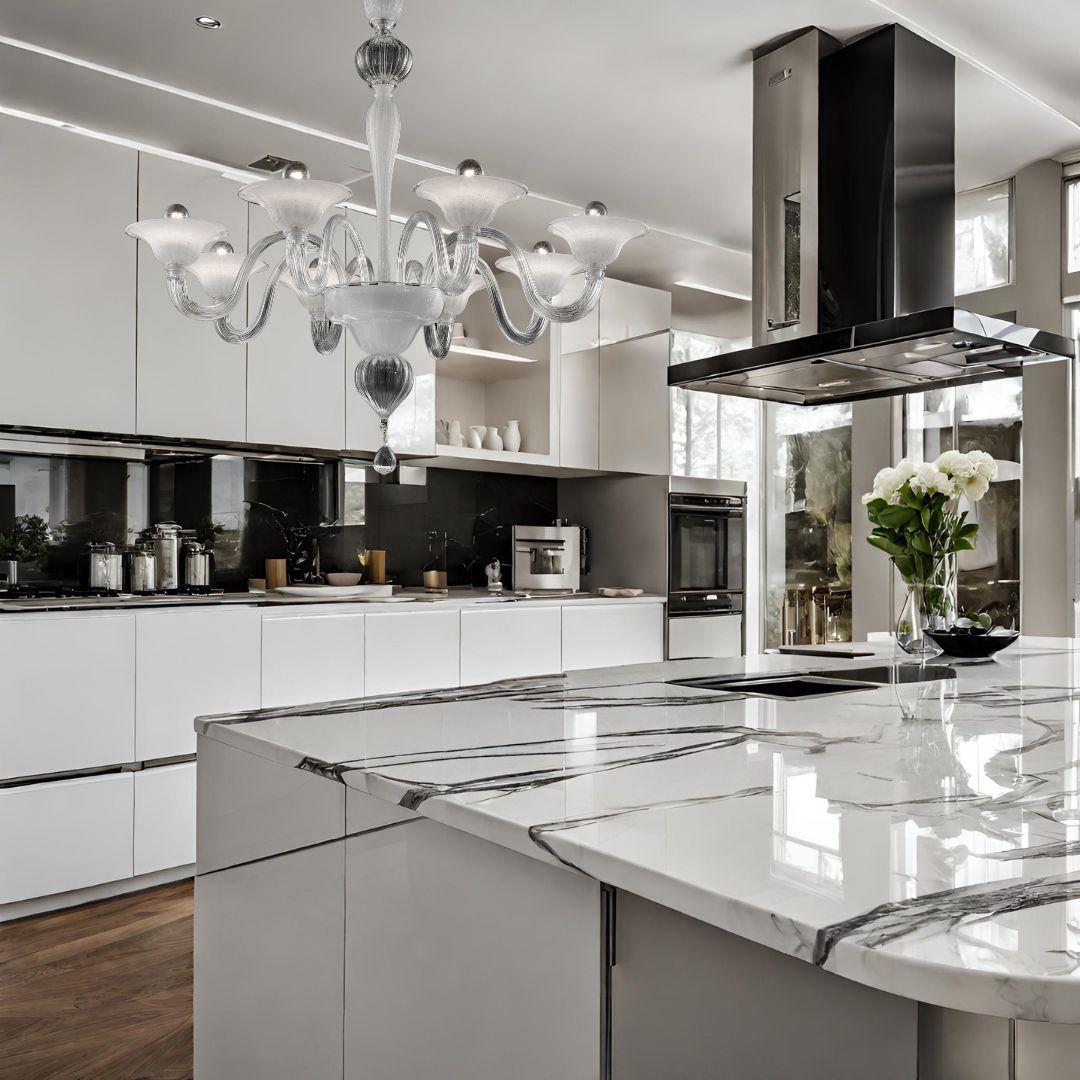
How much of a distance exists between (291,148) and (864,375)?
87.6 inches

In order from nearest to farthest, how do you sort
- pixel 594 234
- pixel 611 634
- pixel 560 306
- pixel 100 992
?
1. pixel 594 234
2. pixel 560 306
3. pixel 100 992
4. pixel 611 634

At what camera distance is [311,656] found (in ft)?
12.2

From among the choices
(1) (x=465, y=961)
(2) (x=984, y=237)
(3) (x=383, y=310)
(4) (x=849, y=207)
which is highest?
(2) (x=984, y=237)

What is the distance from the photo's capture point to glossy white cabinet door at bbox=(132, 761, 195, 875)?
10.8 ft

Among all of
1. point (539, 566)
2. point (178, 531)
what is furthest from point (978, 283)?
point (178, 531)

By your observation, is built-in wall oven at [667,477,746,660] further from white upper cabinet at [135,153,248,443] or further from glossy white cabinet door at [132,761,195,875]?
glossy white cabinet door at [132,761,195,875]

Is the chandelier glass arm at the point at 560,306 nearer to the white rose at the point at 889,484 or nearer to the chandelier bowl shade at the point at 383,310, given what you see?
the chandelier bowl shade at the point at 383,310

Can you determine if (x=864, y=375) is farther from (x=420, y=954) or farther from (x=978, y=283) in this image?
(x=420, y=954)

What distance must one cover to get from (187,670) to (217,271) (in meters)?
1.60

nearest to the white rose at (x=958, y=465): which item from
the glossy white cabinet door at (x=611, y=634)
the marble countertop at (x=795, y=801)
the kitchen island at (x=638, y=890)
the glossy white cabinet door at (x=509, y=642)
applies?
the marble countertop at (x=795, y=801)

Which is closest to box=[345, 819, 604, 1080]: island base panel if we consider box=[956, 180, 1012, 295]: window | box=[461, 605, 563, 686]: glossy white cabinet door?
box=[461, 605, 563, 686]: glossy white cabinet door

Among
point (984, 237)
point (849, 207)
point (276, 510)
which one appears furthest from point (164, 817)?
point (984, 237)

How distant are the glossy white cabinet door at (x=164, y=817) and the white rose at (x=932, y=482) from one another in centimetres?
253

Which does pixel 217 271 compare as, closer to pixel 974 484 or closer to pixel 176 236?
pixel 176 236
